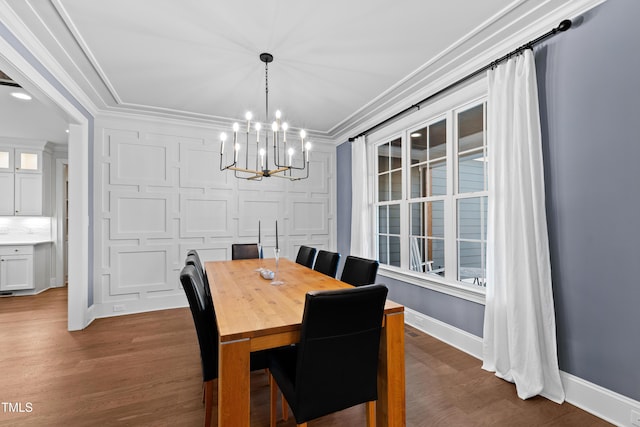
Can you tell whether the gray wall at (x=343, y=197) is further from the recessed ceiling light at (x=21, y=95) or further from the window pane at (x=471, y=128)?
the recessed ceiling light at (x=21, y=95)

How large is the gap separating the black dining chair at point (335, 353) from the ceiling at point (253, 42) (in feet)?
6.44

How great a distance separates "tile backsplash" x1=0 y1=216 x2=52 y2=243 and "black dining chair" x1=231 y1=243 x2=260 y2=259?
4146mm

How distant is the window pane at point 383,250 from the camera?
4199mm

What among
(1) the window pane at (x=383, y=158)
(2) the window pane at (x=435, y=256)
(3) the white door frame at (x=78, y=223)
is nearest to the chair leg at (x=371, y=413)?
(2) the window pane at (x=435, y=256)

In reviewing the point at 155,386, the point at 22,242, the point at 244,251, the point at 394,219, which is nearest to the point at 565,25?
the point at 394,219

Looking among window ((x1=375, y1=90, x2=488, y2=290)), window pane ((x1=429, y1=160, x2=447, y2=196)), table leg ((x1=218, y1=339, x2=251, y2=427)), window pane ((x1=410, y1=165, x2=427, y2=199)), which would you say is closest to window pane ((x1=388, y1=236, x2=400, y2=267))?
window ((x1=375, y1=90, x2=488, y2=290))

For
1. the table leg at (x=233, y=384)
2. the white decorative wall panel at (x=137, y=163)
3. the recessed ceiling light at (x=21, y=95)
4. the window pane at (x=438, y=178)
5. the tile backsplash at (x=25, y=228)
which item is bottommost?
the table leg at (x=233, y=384)

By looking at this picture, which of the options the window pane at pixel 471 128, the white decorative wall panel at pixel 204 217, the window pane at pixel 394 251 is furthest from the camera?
the white decorative wall panel at pixel 204 217

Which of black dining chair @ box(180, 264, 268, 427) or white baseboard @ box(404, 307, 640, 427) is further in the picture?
white baseboard @ box(404, 307, 640, 427)

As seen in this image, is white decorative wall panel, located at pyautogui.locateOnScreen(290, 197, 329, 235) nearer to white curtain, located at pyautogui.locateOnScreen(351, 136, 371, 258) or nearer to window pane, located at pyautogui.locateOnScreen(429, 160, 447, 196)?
white curtain, located at pyautogui.locateOnScreen(351, 136, 371, 258)

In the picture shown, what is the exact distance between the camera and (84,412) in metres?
1.98

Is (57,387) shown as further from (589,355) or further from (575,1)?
(575,1)

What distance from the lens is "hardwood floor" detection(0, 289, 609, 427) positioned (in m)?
1.91

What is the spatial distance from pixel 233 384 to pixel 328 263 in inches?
69.9
